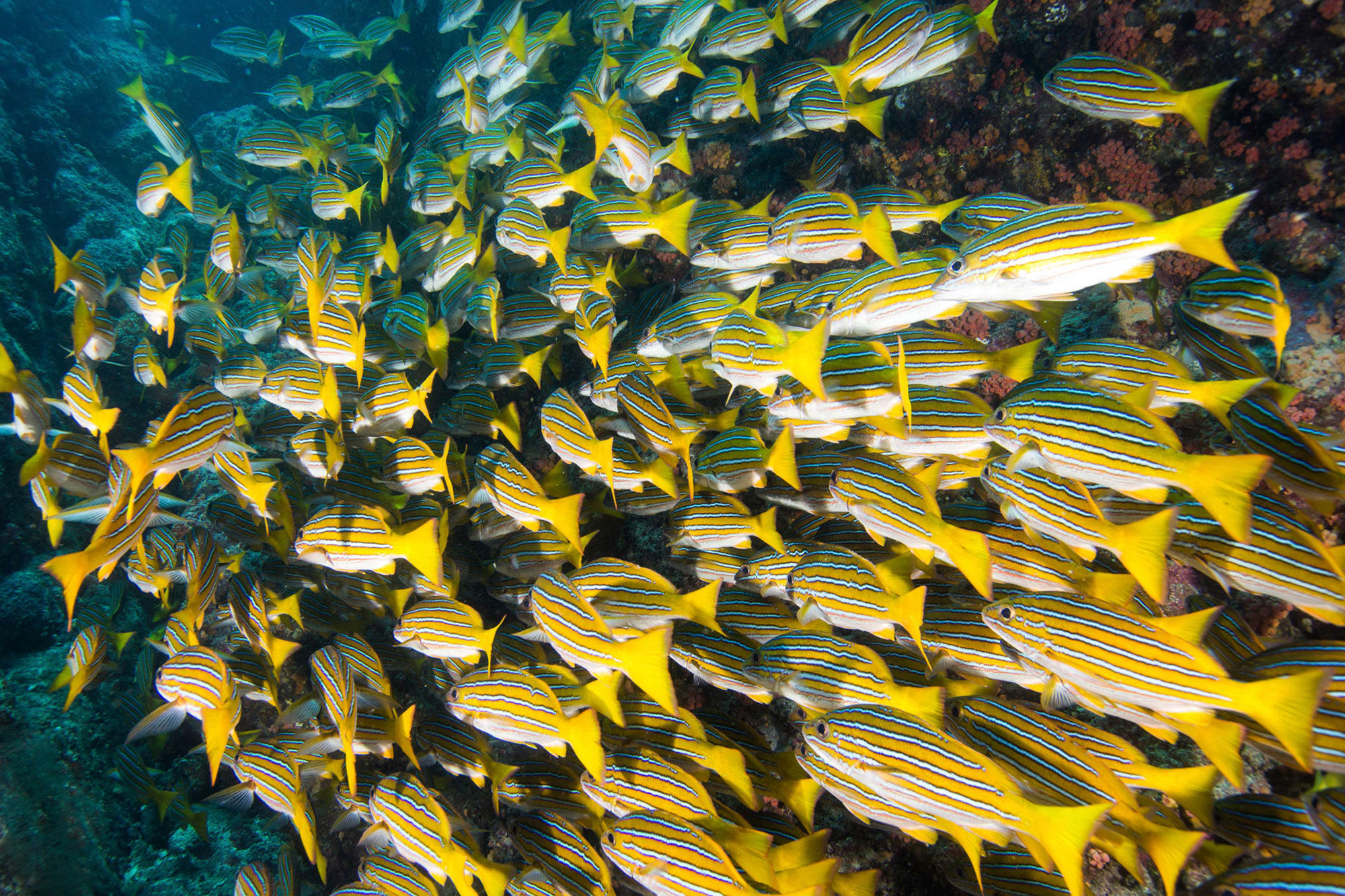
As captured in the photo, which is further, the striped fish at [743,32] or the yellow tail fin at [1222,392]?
the striped fish at [743,32]

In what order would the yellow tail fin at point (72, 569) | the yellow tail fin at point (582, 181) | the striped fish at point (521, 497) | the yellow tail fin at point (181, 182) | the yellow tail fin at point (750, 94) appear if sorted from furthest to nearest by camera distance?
the yellow tail fin at point (181, 182) → the yellow tail fin at point (582, 181) → the yellow tail fin at point (750, 94) → the striped fish at point (521, 497) → the yellow tail fin at point (72, 569)

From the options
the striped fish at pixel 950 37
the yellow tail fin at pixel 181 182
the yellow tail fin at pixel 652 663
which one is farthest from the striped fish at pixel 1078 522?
the yellow tail fin at pixel 181 182

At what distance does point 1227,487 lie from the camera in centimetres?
191

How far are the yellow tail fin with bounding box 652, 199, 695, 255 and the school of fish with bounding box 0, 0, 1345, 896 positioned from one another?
3cm

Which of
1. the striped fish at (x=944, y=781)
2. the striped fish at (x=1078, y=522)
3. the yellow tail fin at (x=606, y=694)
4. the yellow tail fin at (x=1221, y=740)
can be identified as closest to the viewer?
the striped fish at (x=944, y=781)

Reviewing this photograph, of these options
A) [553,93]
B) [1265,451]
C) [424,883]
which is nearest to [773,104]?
[1265,451]

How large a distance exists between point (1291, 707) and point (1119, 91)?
3.32 metres

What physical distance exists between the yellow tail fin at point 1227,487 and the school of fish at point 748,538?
1 centimetres

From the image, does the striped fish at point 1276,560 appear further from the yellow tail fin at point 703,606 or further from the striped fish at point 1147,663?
the yellow tail fin at point 703,606

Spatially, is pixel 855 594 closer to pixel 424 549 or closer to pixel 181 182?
pixel 424 549

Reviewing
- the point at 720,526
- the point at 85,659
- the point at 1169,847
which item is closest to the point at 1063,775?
the point at 1169,847

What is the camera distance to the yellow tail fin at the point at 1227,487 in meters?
1.89


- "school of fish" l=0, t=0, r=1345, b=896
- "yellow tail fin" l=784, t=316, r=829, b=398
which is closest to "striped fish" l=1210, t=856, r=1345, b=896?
"school of fish" l=0, t=0, r=1345, b=896

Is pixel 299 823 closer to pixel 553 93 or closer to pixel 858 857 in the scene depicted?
pixel 858 857
